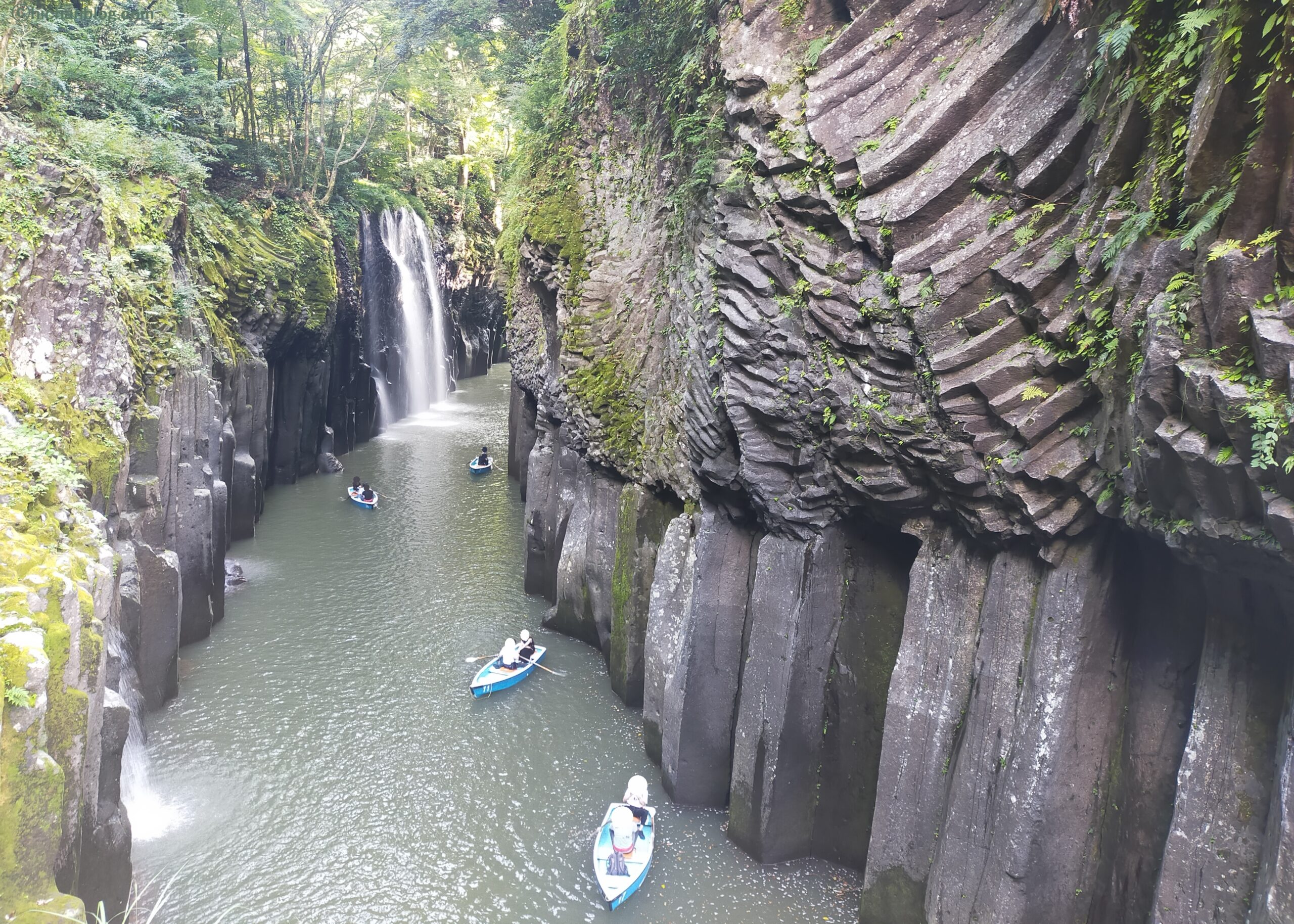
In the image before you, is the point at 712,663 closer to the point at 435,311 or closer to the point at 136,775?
the point at 136,775

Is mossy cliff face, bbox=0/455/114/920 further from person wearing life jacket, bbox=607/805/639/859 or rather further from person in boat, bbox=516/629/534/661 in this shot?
person in boat, bbox=516/629/534/661

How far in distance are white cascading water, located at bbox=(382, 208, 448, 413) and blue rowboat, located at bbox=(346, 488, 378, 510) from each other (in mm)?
13732

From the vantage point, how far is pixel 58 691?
690 cm

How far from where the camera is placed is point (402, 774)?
11906mm

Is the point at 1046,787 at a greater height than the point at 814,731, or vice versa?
the point at 1046,787

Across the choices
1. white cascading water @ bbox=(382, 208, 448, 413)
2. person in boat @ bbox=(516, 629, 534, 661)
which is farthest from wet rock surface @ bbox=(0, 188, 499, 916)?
white cascading water @ bbox=(382, 208, 448, 413)

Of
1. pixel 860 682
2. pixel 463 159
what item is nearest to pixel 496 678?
pixel 860 682

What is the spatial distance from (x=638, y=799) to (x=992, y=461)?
643cm

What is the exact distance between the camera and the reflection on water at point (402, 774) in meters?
9.60

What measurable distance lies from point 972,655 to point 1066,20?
6.38 m

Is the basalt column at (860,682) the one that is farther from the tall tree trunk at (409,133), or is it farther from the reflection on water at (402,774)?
the tall tree trunk at (409,133)

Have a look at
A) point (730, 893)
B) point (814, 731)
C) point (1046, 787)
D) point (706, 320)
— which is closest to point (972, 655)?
point (1046, 787)

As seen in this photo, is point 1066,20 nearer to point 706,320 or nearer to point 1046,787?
point 706,320

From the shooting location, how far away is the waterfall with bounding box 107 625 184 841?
10.4 m
